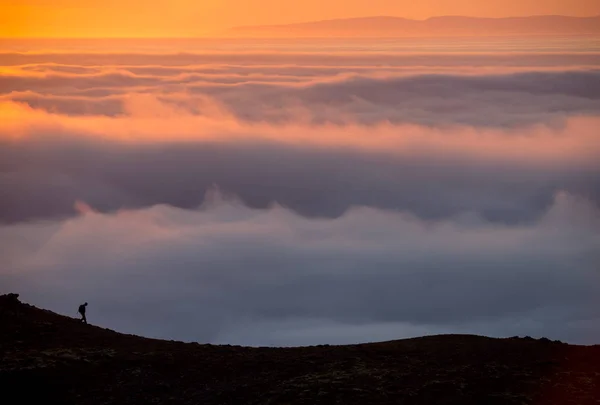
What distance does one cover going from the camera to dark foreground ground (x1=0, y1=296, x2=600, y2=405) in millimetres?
32625

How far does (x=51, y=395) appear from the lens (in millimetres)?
33906

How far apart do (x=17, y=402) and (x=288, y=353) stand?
13138mm

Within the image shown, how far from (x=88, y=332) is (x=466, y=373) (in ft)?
66.7

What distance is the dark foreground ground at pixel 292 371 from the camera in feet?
107

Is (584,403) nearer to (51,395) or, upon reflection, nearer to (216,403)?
→ (216,403)

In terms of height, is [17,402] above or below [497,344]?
below

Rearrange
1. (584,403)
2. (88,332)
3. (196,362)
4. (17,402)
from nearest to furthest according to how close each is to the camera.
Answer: (584,403), (17,402), (196,362), (88,332)

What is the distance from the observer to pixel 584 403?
3084 cm

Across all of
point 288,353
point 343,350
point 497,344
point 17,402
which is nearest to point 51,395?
point 17,402

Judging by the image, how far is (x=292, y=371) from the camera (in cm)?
3616

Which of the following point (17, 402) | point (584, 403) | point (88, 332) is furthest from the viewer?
point (88, 332)

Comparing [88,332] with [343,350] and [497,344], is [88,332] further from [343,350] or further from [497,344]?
[497,344]

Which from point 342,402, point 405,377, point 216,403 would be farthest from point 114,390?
point 405,377

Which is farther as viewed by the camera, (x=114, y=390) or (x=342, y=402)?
(x=114, y=390)
